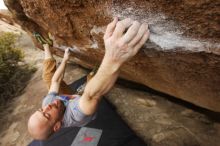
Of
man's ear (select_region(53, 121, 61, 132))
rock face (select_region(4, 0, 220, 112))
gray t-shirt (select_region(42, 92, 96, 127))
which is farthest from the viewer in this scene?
man's ear (select_region(53, 121, 61, 132))

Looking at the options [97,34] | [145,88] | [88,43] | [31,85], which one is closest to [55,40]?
[88,43]

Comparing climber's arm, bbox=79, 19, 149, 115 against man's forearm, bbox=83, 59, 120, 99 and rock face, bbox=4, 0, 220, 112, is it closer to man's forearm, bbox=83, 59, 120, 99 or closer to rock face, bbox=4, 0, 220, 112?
man's forearm, bbox=83, 59, 120, 99

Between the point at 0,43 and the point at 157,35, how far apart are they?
604 centimetres

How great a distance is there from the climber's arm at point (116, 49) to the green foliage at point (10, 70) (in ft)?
16.2

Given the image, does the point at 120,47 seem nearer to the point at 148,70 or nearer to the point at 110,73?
the point at 110,73

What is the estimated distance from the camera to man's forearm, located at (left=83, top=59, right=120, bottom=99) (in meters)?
1.60

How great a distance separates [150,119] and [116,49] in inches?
95.4

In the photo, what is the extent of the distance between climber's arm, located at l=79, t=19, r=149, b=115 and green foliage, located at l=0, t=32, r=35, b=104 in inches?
194

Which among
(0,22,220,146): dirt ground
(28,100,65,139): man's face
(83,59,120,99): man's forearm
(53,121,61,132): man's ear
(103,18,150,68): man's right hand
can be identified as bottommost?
(0,22,220,146): dirt ground

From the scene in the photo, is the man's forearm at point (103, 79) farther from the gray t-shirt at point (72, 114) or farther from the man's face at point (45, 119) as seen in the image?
the man's face at point (45, 119)

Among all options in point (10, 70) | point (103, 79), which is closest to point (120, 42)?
point (103, 79)

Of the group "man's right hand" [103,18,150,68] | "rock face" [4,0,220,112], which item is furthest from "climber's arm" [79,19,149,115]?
"rock face" [4,0,220,112]

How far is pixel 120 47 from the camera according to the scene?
1530 millimetres

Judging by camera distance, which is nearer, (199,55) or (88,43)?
(199,55)
